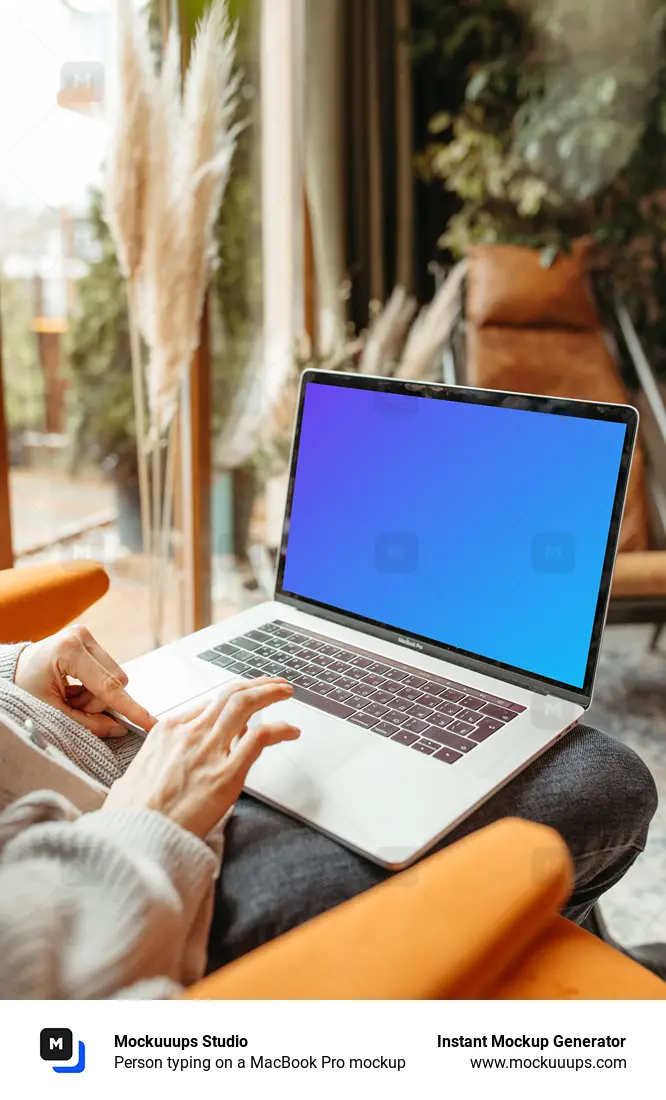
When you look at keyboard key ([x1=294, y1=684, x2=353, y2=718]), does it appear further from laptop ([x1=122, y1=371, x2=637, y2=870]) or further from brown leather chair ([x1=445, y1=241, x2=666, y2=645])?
brown leather chair ([x1=445, y1=241, x2=666, y2=645])

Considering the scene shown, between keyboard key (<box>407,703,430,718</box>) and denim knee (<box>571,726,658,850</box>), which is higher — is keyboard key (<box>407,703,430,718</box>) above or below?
above

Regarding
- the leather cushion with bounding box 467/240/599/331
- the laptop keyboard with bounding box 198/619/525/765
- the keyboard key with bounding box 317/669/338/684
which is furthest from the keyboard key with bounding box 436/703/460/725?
the leather cushion with bounding box 467/240/599/331

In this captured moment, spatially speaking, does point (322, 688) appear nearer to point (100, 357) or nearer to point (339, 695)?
point (339, 695)

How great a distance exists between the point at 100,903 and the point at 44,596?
1.71 ft

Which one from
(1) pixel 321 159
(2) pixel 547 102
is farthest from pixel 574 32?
(1) pixel 321 159

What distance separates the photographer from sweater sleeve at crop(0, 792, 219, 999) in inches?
18.5

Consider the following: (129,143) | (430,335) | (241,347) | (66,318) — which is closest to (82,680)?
(129,143)

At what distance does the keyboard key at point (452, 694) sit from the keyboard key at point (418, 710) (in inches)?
1.0

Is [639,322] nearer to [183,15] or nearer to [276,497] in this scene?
[276,497]

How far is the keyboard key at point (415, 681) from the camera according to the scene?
781 millimetres

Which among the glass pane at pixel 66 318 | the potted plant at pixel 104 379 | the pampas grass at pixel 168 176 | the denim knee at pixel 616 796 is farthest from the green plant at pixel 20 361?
the denim knee at pixel 616 796

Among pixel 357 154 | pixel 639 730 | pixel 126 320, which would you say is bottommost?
pixel 639 730
